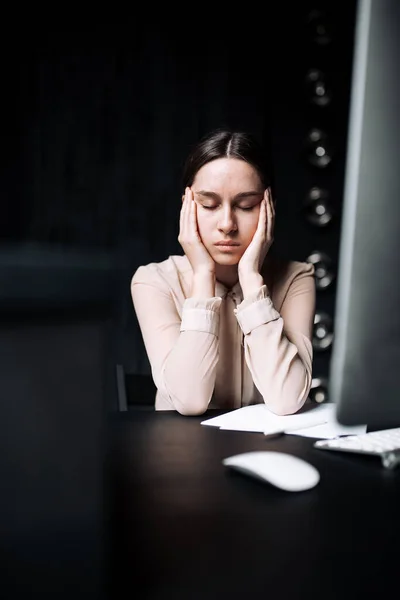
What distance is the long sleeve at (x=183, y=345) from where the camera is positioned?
1.35 meters

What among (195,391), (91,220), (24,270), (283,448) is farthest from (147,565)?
(91,220)

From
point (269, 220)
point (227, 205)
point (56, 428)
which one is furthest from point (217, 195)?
point (56, 428)

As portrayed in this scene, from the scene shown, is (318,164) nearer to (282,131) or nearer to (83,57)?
(282,131)

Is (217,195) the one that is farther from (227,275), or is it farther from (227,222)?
(227,275)

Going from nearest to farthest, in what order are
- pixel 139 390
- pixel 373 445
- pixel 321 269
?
1. pixel 373 445
2. pixel 139 390
3. pixel 321 269

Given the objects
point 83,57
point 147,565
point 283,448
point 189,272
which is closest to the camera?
point 147,565

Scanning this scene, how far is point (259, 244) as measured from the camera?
5.34 feet

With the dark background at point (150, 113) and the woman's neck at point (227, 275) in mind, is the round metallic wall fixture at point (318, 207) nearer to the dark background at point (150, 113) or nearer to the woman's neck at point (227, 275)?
the dark background at point (150, 113)

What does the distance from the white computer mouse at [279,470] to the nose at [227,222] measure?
0.79 metres

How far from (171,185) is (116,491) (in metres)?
2.82

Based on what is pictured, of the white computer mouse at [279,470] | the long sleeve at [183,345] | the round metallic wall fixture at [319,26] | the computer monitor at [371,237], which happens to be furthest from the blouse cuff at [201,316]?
the round metallic wall fixture at [319,26]

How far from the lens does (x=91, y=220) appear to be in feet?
11.5

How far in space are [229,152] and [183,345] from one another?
50 cm

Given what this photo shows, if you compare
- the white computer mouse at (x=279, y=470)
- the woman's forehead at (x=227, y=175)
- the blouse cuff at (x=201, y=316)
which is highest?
the woman's forehead at (x=227, y=175)
